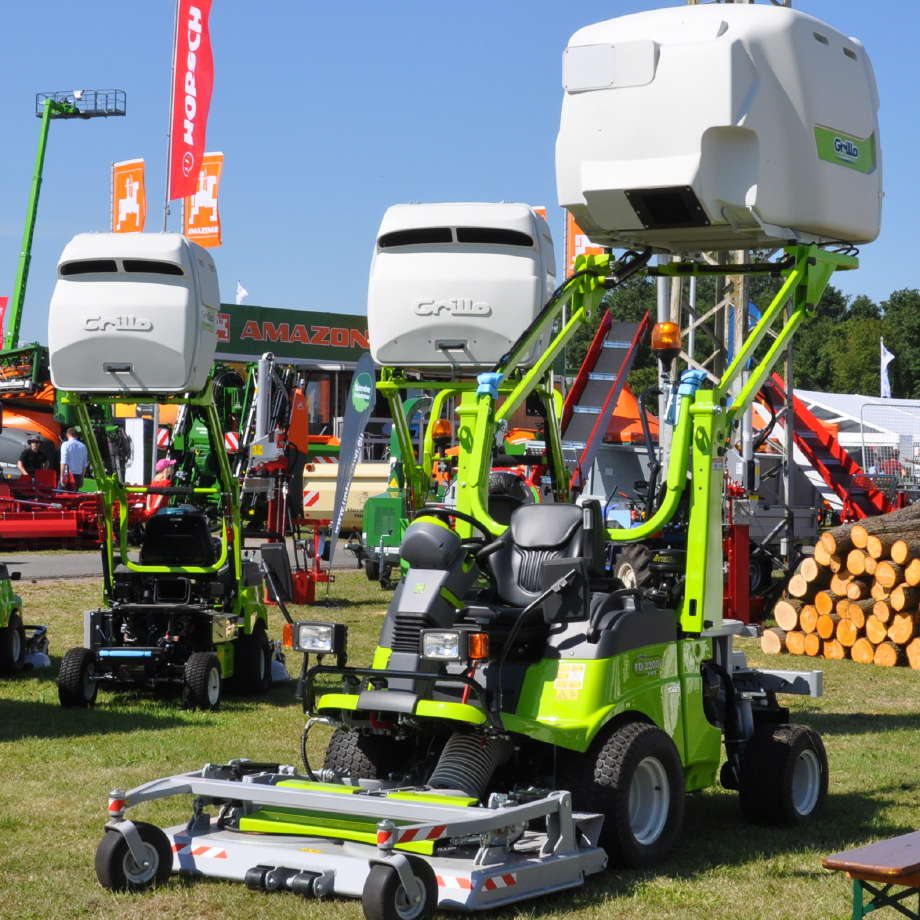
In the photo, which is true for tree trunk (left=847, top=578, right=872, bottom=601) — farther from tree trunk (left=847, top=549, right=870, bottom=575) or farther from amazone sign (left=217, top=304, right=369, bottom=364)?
amazone sign (left=217, top=304, right=369, bottom=364)

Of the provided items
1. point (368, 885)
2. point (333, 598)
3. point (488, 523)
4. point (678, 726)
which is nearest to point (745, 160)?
point (488, 523)

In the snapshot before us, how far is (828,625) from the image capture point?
1413 centimetres

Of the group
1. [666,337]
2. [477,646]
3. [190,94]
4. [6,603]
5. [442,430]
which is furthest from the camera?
[190,94]

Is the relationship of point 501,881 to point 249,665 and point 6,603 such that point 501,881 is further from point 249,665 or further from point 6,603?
point 6,603

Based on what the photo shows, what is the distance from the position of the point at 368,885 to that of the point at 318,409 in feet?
100

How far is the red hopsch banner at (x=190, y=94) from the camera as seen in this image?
23.9 meters

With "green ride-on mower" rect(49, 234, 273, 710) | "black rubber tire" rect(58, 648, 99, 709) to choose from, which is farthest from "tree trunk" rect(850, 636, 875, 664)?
"black rubber tire" rect(58, 648, 99, 709)

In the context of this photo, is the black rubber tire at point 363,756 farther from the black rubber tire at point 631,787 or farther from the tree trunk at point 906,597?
the tree trunk at point 906,597

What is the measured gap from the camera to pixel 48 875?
6.20 m

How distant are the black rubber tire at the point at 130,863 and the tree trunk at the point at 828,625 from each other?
9.56 m

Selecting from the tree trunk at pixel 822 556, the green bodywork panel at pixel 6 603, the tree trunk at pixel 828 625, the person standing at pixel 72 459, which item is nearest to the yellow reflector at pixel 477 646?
the green bodywork panel at pixel 6 603

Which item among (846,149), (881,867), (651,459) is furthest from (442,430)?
(881,867)

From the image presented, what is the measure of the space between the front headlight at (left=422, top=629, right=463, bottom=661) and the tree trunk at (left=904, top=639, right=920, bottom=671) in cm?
886

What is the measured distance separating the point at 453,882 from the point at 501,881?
185 millimetres
